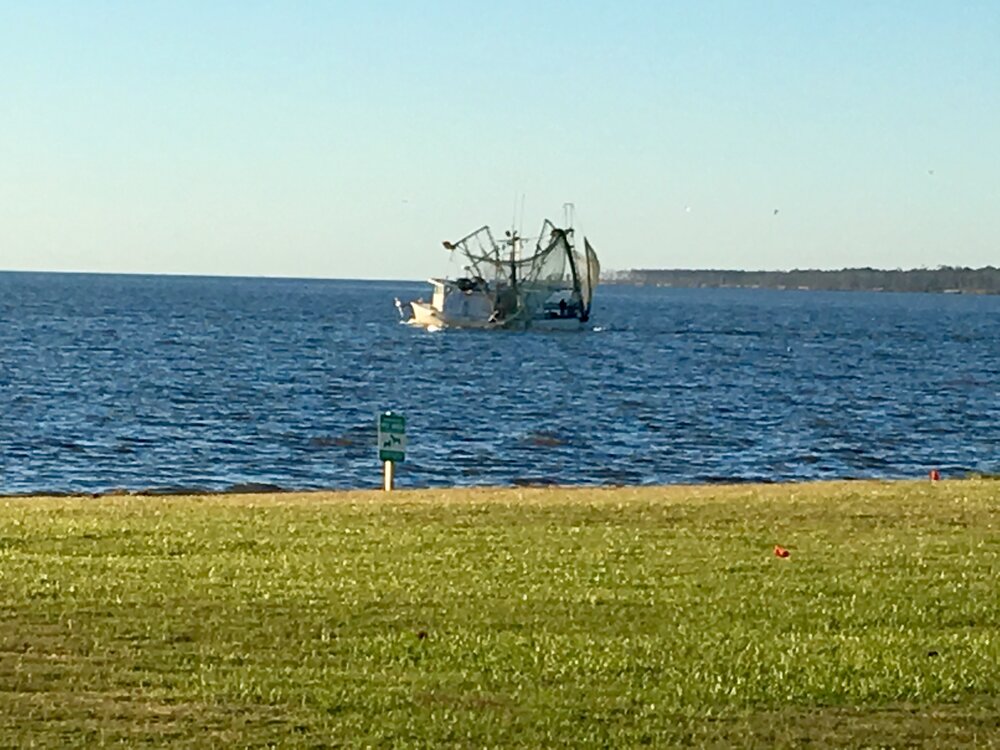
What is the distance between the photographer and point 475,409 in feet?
161

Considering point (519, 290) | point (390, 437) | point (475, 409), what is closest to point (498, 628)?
point (390, 437)

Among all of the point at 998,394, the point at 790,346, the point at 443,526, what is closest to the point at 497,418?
the point at 998,394

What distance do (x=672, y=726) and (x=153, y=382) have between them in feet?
164

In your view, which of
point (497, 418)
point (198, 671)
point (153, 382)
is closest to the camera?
point (198, 671)

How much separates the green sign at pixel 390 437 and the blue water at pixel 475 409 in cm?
1009

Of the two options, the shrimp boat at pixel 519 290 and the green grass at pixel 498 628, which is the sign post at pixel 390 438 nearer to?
the green grass at pixel 498 628

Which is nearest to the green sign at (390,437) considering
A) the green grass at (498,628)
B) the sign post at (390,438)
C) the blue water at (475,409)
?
the sign post at (390,438)

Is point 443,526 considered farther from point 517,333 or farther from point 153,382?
point 517,333

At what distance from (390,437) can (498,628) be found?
32.4 feet

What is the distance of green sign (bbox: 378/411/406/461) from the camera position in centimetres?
2036

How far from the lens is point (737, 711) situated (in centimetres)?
894

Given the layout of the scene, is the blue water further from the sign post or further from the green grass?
the green grass

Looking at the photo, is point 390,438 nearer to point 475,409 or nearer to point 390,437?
point 390,437

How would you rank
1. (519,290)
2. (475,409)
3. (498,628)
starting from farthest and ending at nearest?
(519,290) → (475,409) → (498,628)
